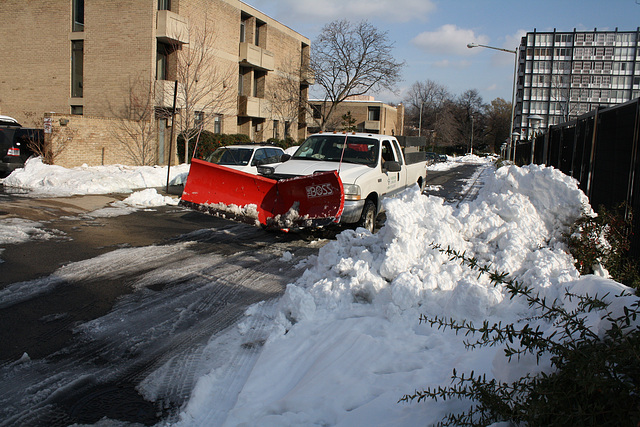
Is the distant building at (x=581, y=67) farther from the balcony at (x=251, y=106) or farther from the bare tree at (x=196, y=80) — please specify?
the bare tree at (x=196, y=80)

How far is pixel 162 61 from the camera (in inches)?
1072

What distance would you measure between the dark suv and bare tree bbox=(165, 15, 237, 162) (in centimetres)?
636

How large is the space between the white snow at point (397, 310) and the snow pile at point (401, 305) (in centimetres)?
1

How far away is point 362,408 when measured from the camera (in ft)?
10.8

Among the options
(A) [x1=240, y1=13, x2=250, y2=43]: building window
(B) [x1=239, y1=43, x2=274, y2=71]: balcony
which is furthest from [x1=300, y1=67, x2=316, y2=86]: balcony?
(A) [x1=240, y1=13, x2=250, y2=43]: building window

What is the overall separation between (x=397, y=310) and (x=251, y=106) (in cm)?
3299

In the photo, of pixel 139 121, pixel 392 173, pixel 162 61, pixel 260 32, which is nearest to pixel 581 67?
pixel 260 32

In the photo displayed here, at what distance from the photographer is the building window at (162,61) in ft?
88.3

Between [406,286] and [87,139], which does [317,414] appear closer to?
[406,286]

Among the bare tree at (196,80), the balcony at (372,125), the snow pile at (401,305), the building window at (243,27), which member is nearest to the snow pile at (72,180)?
the bare tree at (196,80)

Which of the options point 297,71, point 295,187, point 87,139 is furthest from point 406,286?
point 297,71

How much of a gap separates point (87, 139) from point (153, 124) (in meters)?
4.60

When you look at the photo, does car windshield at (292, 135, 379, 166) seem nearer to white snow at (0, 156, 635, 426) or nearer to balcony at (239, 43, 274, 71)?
white snow at (0, 156, 635, 426)

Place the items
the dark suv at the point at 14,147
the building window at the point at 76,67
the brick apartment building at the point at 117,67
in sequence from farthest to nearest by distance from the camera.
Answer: the building window at the point at 76,67 → the brick apartment building at the point at 117,67 → the dark suv at the point at 14,147
